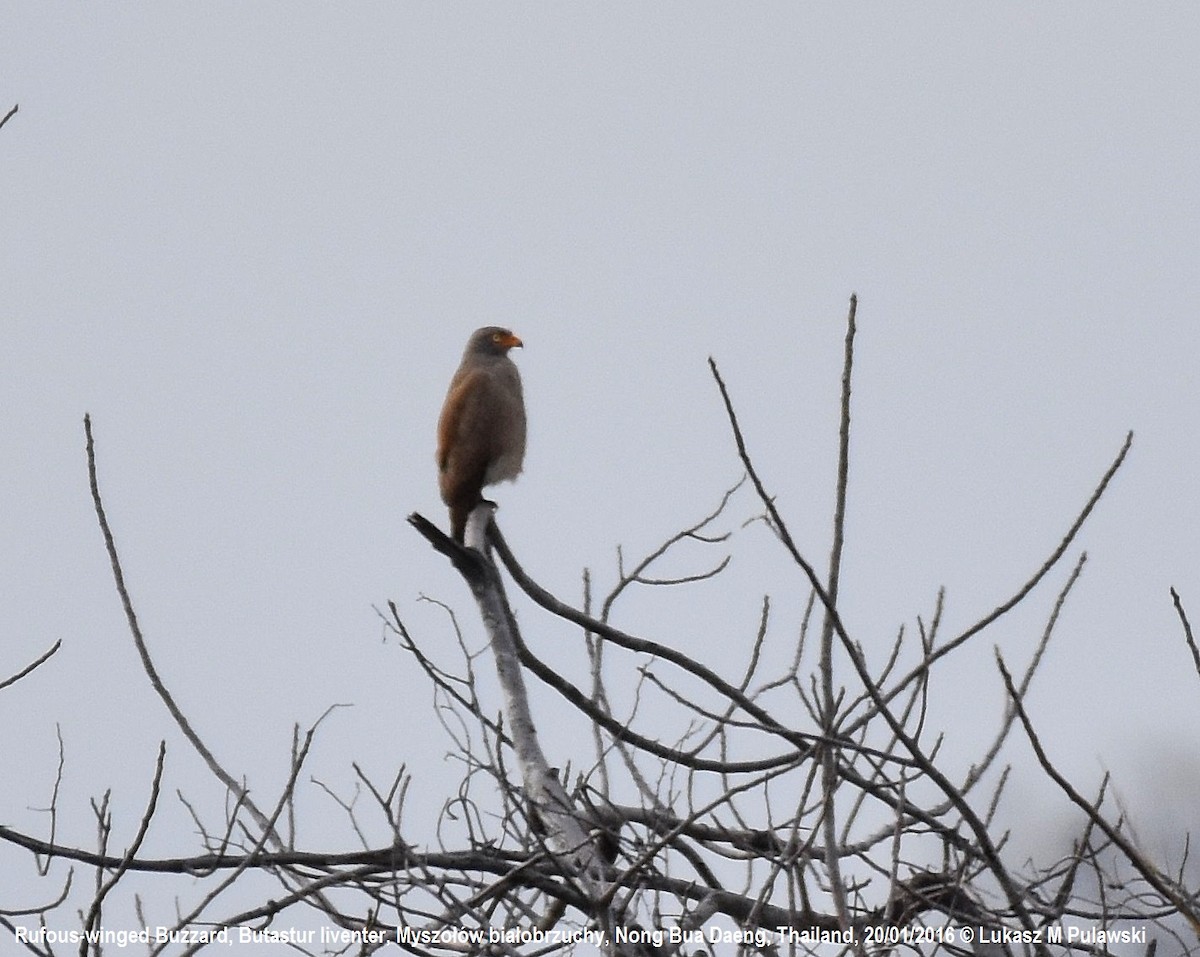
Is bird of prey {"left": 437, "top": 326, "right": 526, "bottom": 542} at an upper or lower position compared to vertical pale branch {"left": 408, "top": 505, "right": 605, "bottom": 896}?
upper

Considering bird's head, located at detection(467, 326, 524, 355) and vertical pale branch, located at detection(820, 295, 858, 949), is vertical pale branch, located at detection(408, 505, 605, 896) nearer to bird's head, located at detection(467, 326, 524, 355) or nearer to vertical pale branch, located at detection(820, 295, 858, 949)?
vertical pale branch, located at detection(820, 295, 858, 949)

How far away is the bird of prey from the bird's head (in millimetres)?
326

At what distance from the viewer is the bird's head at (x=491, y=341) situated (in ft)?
20.8

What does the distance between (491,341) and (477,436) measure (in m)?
0.87

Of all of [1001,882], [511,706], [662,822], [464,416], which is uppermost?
[464,416]

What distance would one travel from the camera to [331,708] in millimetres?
4008

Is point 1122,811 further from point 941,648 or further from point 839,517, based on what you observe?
point 839,517

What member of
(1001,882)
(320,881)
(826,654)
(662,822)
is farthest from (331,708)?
(1001,882)

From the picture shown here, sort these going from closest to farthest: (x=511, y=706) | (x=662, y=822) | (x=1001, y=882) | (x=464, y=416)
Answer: (x=1001, y=882), (x=662, y=822), (x=511, y=706), (x=464, y=416)

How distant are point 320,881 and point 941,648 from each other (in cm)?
146

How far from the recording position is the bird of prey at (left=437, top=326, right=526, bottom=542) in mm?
5551

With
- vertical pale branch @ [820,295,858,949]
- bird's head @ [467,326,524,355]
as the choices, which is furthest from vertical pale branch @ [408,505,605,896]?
bird's head @ [467,326,524,355]

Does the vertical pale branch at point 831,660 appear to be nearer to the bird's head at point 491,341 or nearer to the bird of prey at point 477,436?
the bird of prey at point 477,436

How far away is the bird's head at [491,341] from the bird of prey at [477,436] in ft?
1.07
